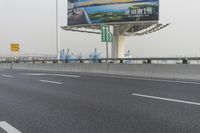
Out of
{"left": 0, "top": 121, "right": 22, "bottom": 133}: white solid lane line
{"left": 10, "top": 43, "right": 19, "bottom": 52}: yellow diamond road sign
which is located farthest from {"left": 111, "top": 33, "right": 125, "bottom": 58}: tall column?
{"left": 0, "top": 121, "right": 22, "bottom": 133}: white solid lane line

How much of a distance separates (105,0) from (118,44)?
8.54 m

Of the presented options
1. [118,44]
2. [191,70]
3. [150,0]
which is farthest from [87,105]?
[118,44]

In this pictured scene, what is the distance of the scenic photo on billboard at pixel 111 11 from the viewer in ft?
161

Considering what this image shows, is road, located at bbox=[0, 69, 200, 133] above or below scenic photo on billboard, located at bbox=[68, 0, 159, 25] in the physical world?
below

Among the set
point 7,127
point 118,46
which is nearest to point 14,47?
point 118,46

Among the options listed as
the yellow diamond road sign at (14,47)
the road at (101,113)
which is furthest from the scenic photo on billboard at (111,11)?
the road at (101,113)

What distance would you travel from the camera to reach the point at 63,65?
29.7 meters

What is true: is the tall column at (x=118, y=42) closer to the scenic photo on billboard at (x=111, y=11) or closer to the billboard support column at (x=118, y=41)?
the billboard support column at (x=118, y=41)

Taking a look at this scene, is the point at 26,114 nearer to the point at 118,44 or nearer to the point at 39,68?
the point at 39,68

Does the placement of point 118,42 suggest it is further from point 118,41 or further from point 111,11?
point 111,11

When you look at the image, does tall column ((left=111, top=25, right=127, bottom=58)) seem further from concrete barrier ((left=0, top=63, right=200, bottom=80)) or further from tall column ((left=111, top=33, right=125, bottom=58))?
concrete barrier ((left=0, top=63, right=200, bottom=80))

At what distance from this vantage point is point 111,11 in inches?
2047

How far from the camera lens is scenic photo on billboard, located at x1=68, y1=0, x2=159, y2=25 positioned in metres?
49.0

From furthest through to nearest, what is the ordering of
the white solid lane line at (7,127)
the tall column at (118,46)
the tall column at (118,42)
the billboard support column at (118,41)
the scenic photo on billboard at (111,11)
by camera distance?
the tall column at (118,46)
the tall column at (118,42)
the billboard support column at (118,41)
the scenic photo on billboard at (111,11)
the white solid lane line at (7,127)
